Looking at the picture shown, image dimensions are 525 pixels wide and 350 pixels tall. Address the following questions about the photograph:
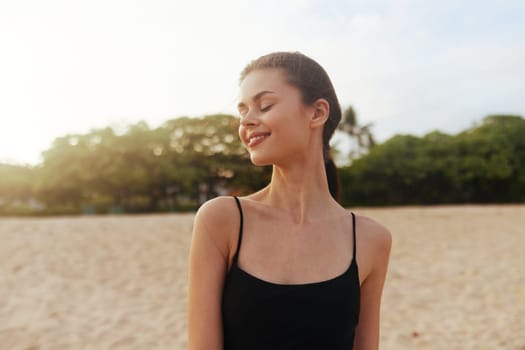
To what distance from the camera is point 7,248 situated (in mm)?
9961

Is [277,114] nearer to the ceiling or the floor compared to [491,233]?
nearer to the ceiling

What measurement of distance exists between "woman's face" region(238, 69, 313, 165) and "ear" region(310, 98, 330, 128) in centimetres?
2

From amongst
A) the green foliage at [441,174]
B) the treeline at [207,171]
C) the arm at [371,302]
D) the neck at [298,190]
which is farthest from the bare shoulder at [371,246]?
the green foliage at [441,174]

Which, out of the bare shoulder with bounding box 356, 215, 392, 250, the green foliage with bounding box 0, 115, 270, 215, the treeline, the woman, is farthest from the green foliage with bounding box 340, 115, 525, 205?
the woman

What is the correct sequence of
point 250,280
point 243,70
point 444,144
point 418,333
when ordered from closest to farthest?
point 250,280 → point 243,70 → point 418,333 → point 444,144

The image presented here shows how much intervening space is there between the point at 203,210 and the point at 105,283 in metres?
7.54

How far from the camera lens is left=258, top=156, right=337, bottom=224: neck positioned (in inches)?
59.0

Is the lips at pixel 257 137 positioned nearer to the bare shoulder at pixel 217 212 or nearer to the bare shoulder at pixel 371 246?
the bare shoulder at pixel 217 212

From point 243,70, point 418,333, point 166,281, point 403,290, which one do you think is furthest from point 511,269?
point 243,70

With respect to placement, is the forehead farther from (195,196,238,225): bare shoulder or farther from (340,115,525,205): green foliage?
(340,115,525,205): green foliage

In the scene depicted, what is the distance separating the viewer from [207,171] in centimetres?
3197

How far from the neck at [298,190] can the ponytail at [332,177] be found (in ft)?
0.56

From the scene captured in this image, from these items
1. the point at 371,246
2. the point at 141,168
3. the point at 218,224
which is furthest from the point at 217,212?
the point at 141,168

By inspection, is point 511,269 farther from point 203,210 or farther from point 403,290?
point 203,210
